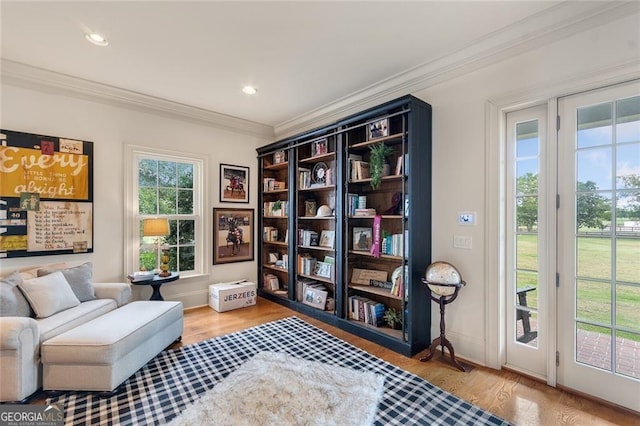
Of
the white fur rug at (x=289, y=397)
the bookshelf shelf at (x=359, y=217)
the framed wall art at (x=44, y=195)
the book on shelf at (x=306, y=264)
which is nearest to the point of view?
the white fur rug at (x=289, y=397)

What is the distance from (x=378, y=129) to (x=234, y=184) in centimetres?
239

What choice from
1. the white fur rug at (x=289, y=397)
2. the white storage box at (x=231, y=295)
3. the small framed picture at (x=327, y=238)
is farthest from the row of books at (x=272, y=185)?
the white fur rug at (x=289, y=397)

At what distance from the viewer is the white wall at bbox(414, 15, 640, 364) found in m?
2.03

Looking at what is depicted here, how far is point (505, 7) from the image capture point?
2010 mm

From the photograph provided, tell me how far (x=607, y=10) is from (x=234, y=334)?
4.00 m

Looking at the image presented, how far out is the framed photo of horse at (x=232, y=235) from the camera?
4215mm

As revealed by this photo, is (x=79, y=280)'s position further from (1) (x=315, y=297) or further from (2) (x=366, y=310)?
(2) (x=366, y=310)

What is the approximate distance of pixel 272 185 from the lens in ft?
14.7

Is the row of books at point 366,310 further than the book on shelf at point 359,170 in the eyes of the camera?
No

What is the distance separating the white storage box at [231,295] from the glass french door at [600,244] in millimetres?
3375

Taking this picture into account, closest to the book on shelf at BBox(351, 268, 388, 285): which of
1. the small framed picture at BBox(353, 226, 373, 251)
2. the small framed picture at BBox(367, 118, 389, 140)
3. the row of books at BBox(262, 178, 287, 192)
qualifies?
the small framed picture at BBox(353, 226, 373, 251)

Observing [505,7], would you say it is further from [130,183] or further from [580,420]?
[130,183]

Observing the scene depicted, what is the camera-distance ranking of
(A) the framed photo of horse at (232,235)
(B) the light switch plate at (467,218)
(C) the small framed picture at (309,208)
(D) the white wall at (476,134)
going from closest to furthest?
(D) the white wall at (476,134)
(B) the light switch plate at (467,218)
(C) the small framed picture at (309,208)
(A) the framed photo of horse at (232,235)

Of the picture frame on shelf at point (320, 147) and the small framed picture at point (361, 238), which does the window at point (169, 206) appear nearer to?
the picture frame on shelf at point (320, 147)
